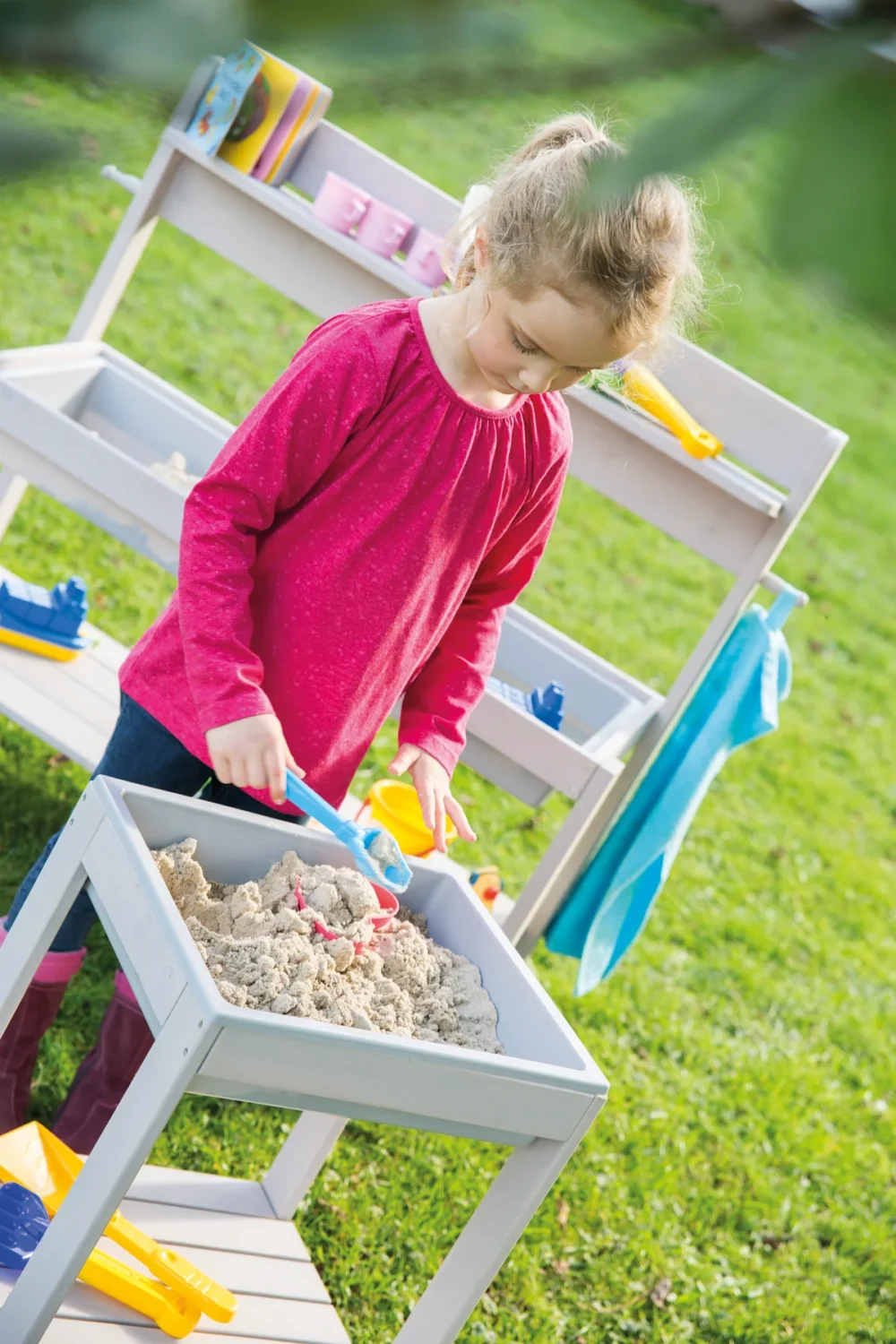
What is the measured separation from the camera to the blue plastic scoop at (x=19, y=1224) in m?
1.32

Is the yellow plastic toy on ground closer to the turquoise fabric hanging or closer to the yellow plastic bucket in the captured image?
the yellow plastic bucket

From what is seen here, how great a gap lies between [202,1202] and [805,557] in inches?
168

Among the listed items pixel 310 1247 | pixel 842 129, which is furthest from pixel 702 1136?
pixel 842 129

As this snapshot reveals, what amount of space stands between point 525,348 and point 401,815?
0.99 meters

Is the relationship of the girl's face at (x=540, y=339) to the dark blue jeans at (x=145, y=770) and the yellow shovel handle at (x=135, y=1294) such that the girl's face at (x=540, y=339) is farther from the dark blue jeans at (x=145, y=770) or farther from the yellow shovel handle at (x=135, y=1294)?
the yellow shovel handle at (x=135, y=1294)

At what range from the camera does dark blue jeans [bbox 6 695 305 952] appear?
1502 millimetres

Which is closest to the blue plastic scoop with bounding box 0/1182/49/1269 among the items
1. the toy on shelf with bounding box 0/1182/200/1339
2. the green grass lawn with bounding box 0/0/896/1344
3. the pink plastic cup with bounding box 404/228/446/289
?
the toy on shelf with bounding box 0/1182/200/1339

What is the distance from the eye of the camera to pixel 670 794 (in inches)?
82.0

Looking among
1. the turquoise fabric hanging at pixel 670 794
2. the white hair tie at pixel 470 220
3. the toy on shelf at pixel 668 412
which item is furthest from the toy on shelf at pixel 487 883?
the white hair tie at pixel 470 220

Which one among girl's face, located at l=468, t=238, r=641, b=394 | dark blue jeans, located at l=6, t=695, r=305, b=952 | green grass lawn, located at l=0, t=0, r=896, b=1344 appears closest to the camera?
green grass lawn, located at l=0, t=0, r=896, b=1344

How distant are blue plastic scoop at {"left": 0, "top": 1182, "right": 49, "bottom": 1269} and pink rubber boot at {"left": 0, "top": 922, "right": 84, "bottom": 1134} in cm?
24

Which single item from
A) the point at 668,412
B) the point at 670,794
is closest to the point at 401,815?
the point at 670,794

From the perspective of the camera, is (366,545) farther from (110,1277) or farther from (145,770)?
(110,1277)

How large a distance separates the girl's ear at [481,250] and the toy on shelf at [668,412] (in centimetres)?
73
